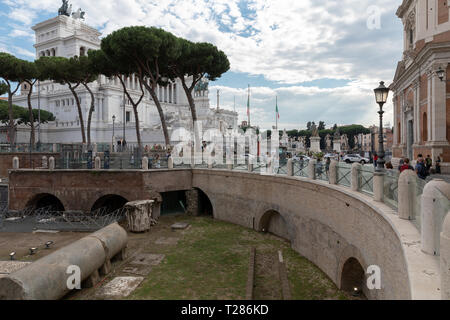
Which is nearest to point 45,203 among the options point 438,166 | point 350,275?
point 350,275

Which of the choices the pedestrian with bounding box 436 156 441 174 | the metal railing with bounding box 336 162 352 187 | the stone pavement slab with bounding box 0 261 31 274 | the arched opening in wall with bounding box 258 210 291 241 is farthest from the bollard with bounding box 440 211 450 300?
the pedestrian with bounding box 436 156 441 174

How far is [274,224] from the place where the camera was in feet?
58.3

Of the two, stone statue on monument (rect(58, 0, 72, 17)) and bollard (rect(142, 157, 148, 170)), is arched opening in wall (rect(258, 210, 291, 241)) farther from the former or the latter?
stone statue on monument (rect(58, 0, 72, 17))

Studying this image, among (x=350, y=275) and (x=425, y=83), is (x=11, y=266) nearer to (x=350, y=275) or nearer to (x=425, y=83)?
(x=350, y=275)

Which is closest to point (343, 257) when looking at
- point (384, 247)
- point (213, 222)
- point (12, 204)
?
point (384, 247)

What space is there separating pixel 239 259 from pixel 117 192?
11339 mm

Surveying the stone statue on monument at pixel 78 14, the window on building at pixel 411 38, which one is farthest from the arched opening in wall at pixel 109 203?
the stone statue on monument at pixel 78 14

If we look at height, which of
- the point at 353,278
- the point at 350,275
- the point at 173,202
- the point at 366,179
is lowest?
the point at 353,278

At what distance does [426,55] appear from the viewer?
18453 millimetres

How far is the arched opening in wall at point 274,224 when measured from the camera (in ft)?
55.2

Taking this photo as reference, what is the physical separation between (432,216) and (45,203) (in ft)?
84.9

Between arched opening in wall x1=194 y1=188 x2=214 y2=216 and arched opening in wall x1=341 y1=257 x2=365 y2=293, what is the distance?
13.2m

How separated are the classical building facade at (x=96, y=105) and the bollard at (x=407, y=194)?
127ft

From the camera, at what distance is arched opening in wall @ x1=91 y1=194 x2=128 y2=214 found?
22.0 m
